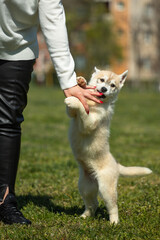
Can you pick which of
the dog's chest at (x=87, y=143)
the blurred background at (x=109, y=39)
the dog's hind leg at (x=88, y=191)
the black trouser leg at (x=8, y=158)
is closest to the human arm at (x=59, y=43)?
the dog's chest at (x=87, y=143)

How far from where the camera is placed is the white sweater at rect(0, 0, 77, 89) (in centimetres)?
298

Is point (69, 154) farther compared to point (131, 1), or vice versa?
point (131, 1)

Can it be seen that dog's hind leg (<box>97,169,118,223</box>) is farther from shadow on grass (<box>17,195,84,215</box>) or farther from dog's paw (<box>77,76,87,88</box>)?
dog's paw (<box>77,76,87,88</box>)

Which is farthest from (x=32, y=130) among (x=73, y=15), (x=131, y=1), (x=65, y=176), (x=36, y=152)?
(x=131, y=1)

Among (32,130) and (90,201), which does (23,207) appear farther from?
(32,130)

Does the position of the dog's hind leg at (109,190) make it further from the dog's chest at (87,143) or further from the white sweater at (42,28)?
the white sweater at (42,28)

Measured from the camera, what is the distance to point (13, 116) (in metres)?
3.23

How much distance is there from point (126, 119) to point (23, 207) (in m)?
8.43

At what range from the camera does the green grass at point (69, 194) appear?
311 cm

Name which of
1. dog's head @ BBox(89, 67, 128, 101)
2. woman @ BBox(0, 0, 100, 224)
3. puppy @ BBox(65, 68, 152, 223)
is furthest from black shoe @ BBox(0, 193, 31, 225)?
dog's head @ BBox(89, 67, 128, 101)

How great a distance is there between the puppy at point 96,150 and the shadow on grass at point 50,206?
185 millimetres

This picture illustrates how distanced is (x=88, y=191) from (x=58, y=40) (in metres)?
1.32

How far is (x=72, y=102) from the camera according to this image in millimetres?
3115

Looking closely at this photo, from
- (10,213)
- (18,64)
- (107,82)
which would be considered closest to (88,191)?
(10,213)
